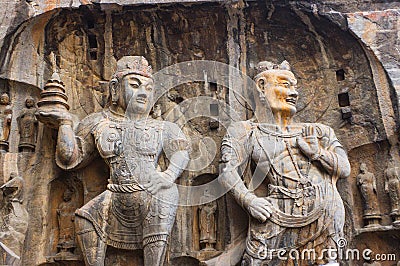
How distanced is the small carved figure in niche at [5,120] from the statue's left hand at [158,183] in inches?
61.0

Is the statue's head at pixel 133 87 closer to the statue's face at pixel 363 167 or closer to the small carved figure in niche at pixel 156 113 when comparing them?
the small carved figure in niche at pixel 156 113

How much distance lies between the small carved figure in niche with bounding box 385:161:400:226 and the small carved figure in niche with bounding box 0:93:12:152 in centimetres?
380

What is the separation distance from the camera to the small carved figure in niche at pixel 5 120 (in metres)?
7.06

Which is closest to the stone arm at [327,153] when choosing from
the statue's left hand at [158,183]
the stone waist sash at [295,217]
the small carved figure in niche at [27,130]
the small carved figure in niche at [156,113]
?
the stone waist sash at [295,217]

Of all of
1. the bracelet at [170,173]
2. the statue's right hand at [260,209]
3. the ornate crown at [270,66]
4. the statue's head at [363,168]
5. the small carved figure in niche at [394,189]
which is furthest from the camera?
the ornate crown at [270,66]

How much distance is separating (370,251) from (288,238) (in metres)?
0.96

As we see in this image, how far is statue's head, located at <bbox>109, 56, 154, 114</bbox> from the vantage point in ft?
23.0

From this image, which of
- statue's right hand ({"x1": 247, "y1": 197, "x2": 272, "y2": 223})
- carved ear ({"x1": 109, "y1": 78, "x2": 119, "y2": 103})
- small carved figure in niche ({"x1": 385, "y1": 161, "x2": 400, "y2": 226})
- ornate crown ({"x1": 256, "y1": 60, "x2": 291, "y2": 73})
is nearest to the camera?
statue's right hand ({"x1": 247, "y1": 197, "x2": 272, "y2": 223})

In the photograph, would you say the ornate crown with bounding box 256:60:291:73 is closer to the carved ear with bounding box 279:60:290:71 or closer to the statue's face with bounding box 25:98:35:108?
the carved ear with bounding box 279:60:290:71

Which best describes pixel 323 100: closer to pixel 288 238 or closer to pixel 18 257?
pixel 288 238

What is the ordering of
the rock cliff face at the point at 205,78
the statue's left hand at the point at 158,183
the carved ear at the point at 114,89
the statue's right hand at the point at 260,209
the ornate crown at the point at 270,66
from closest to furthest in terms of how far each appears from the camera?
the statue's right hand at the point at 260,209
the statue's left hand at the point at 158,183
the rock cliff face at the point at 205,78
the carved ear at the point at 114,89
the ornate crown at the point at 270,66

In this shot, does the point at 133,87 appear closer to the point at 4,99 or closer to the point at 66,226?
the point at 4,99

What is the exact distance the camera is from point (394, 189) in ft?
22.8

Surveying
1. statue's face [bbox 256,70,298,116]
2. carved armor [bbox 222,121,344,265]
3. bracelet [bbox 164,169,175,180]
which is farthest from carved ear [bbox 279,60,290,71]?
bracelet [bbox 164,169,175,180]
